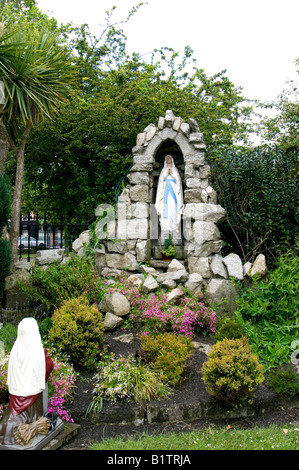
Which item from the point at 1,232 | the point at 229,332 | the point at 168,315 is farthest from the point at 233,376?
the point at 1,232

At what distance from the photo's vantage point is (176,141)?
7281mm

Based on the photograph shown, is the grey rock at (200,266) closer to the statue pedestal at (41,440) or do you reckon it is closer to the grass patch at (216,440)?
the grass patch at (216,440)

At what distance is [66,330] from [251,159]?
519 cm

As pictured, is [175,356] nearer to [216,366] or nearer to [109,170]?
[216,366]

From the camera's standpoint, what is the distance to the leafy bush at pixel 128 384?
12.7ft

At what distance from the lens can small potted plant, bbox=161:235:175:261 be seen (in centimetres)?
725

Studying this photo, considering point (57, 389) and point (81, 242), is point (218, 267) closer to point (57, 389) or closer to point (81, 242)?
point (81, 242)

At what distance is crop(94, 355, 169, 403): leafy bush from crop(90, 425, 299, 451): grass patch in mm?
461

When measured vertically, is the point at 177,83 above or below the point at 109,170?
above

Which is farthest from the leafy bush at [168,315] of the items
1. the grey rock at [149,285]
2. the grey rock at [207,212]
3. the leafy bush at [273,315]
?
the grey rock at [207,212]

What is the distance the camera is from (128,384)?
3924mm

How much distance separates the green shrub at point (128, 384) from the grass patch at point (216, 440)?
0.46 metres

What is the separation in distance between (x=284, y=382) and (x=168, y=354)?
4.41ft

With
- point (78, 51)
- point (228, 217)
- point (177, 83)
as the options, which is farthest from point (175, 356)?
point (78, 51)
